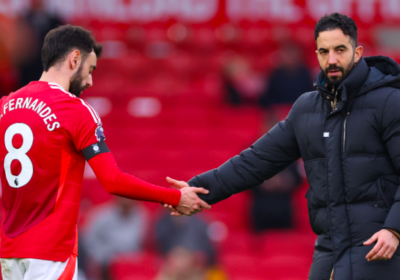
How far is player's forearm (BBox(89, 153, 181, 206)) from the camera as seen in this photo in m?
3.50

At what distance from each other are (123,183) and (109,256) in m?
3.55

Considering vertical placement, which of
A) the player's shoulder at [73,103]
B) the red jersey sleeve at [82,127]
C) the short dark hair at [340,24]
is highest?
the short dark hair at [340,24]

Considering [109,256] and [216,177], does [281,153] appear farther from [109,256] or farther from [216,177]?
[109,256]

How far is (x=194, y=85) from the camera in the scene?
34.7 feet

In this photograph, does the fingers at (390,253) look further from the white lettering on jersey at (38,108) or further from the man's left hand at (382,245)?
the white lettering on jersey at (38,108)

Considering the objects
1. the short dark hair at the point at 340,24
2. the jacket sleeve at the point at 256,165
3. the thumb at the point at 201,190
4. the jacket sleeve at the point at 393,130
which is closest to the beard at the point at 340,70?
the short dark hair at the point at 340,24

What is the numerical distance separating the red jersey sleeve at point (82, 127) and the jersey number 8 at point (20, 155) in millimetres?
233

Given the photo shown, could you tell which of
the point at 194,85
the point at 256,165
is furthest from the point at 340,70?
the point at 194,85

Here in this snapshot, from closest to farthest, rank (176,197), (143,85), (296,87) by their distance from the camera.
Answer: (176,197) < (296,87) < (143,85)

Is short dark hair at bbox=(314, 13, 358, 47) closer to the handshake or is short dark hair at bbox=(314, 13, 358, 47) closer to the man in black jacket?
the man in black jacket

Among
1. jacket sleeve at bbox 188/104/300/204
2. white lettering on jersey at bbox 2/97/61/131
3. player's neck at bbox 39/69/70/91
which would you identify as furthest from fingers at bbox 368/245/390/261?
player's neck at bbox 39/69/70/91

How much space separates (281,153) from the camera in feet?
12.8

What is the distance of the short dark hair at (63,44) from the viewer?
11.8 ft

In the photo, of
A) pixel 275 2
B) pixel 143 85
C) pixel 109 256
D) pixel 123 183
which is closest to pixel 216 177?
pixel 123 183
